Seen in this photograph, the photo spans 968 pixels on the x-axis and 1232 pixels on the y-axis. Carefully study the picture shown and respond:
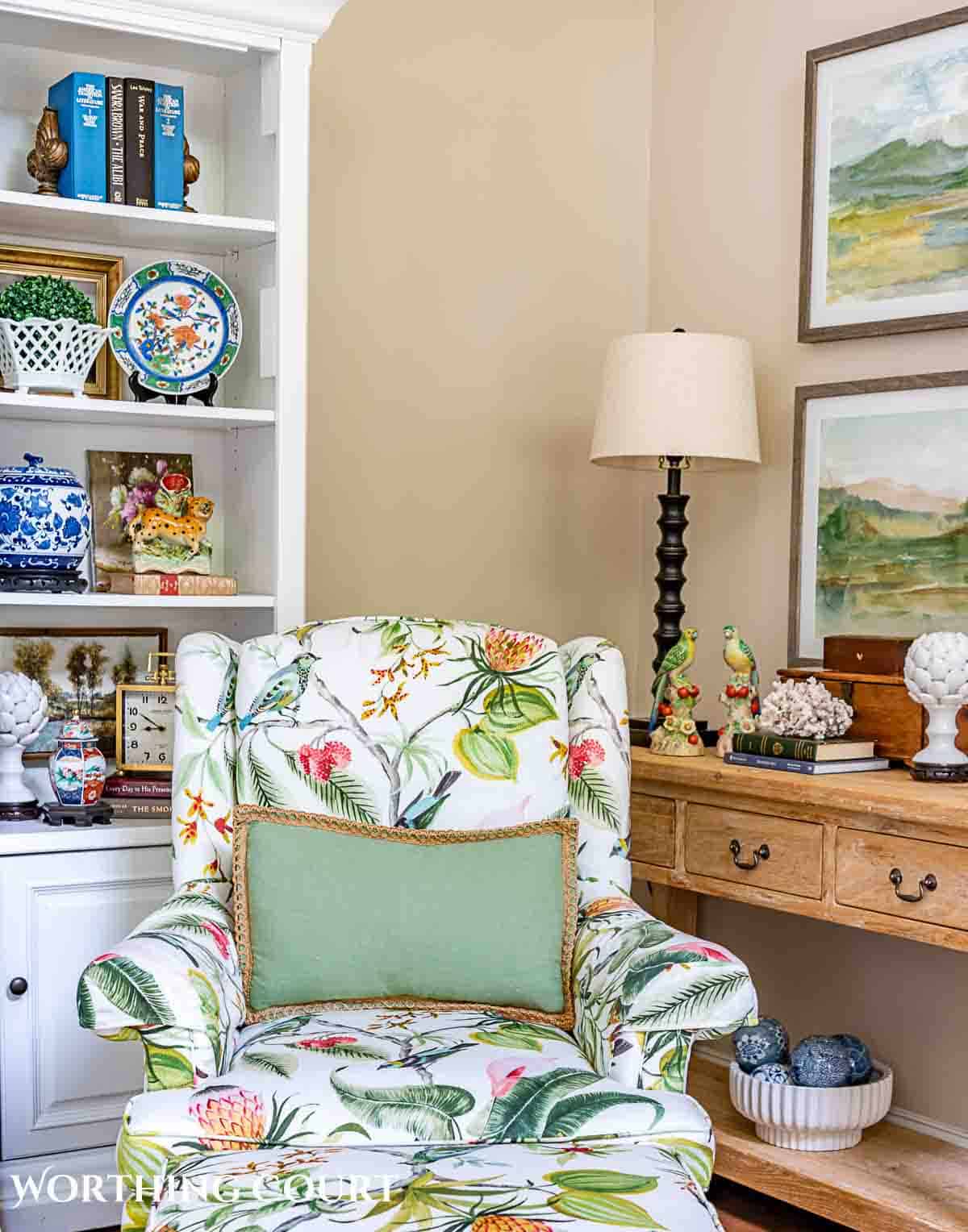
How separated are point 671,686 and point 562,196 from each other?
1196 millimetres

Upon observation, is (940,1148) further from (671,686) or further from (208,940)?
(208,940)

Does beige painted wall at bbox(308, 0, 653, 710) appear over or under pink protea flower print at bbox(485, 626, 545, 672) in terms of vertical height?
over

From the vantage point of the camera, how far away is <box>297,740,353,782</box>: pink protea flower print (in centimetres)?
216

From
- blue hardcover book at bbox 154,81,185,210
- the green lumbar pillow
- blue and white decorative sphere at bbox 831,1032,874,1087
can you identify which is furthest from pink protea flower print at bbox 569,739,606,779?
blue hardcover book at bbox 154,81,185,210

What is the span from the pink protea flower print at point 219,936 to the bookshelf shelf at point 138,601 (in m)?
0.70

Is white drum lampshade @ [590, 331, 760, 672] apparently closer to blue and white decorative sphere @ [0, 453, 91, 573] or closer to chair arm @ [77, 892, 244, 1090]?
blue and white decorative sphere @ [0, 453, 91, 573]

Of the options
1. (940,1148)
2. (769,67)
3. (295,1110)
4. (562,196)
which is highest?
(769,67)

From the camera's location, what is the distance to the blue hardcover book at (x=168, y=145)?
2477 millimetres

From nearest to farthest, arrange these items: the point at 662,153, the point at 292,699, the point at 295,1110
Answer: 1. the point at 295,1110
2. the point at 292,699
3. the point at 662,153

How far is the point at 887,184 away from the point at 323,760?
4.98 ft

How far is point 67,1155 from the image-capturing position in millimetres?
2336

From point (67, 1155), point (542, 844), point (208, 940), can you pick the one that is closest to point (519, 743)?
point (542, 844)

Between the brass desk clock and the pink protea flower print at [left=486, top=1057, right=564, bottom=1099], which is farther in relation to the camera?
the brass desk clock

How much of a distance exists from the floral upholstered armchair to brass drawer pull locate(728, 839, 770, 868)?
10.9 inches
